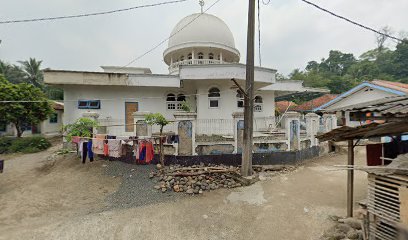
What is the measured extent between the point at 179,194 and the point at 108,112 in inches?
366

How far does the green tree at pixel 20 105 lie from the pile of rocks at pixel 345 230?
60.9 feet

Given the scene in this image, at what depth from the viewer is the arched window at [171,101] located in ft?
49.4

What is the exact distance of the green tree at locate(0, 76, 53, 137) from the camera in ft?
53.2

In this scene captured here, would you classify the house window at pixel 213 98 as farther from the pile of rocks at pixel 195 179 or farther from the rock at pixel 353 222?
the rock at pixel 353 222

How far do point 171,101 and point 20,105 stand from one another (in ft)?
40.1

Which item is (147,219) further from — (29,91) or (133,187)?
(29,91)

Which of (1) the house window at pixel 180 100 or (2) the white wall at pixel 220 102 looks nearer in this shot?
(2) the white wall at pixel 220 102

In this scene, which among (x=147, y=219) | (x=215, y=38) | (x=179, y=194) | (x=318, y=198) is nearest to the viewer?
(x=147, y=219)

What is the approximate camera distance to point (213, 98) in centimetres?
1350

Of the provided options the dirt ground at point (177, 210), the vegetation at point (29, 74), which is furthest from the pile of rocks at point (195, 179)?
the vegetation at point (29, 74)

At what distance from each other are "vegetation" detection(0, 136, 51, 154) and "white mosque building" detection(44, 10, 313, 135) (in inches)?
220

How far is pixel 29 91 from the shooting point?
1806cm

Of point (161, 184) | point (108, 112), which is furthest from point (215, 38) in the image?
point (161, 184)

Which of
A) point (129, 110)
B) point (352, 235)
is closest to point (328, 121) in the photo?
point (352, 235)
